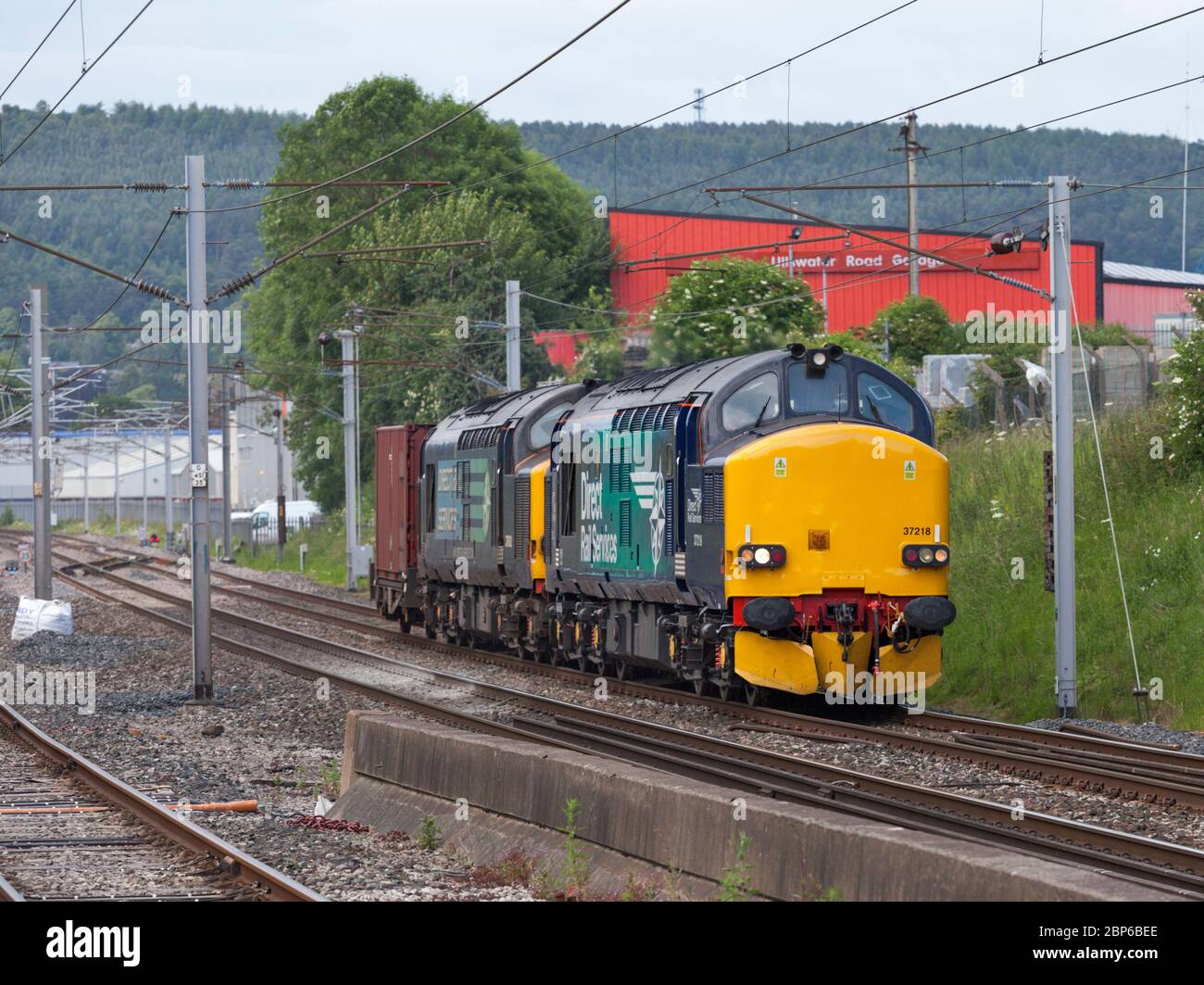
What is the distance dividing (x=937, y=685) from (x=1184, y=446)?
4673mm

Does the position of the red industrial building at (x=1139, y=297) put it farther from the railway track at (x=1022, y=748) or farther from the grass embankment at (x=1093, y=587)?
the railway track at (x=1022, y=748)

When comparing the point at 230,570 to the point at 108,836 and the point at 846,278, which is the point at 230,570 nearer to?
the point at 846,278

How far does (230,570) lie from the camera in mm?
58250

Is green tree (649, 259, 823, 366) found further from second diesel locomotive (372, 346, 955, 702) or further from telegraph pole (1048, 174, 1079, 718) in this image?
telegraph pole (1048, 174, 1079, 718)

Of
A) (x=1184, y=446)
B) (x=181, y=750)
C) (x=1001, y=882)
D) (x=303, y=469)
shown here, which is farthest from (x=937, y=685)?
(x=303, y=469)

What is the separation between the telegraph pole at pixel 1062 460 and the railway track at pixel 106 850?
995 cm

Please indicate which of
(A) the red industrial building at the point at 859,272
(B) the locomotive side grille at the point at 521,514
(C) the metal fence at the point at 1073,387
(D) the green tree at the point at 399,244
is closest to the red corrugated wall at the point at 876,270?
(A) the red industrial building at the point at 859,272

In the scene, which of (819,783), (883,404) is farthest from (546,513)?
(819,783)

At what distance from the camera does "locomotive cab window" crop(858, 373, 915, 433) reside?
732 inches
